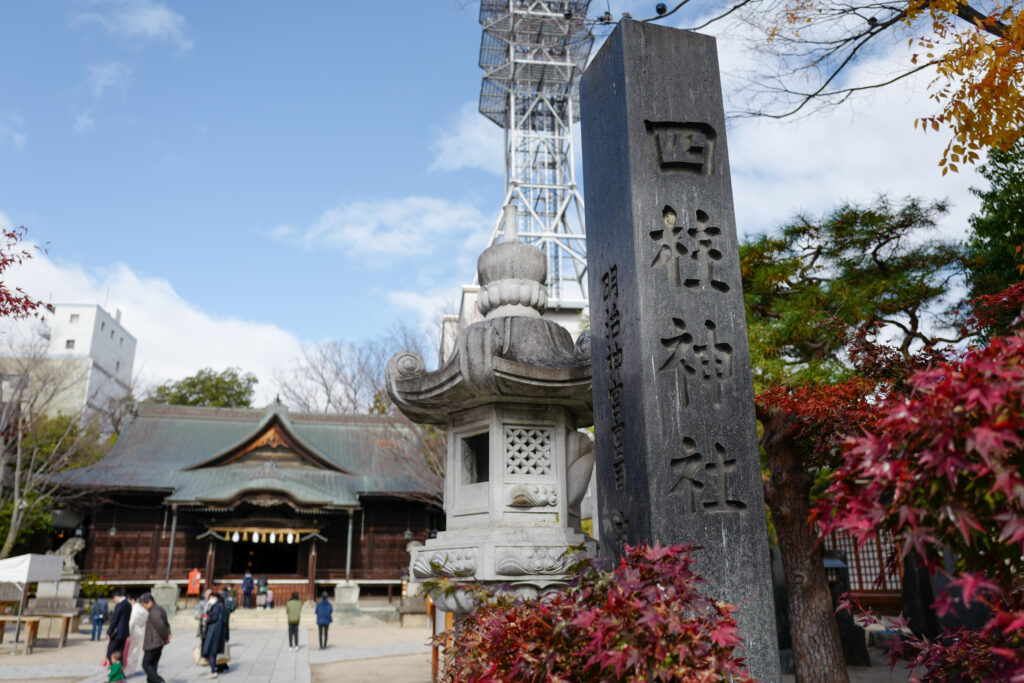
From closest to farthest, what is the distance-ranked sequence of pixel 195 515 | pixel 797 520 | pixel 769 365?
pixel 797 520, pixel 769 365, pixel 195 515

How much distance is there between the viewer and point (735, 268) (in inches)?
162

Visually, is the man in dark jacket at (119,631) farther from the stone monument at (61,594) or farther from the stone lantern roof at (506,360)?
the stone monument at (61,594)

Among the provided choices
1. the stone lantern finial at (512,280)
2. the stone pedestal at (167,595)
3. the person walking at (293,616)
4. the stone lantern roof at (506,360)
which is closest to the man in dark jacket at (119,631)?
the person walking at (293,616)

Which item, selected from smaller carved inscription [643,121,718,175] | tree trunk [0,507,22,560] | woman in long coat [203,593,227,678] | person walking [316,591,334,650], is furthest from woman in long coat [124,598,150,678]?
tree trunk [0,507,22,560]

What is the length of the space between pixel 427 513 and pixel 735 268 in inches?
900

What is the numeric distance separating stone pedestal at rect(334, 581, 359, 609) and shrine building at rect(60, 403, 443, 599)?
129 centimetres

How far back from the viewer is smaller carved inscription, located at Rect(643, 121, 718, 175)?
4.23 m

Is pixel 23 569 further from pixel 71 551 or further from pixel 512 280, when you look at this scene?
pixel 512 280

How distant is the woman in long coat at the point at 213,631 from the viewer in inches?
419

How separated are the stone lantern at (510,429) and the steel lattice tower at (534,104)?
32.7 meters

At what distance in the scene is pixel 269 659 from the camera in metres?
13.0

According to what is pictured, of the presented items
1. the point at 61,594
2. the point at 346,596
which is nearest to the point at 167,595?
the point at 61,594

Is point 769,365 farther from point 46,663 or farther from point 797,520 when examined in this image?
point 46,663

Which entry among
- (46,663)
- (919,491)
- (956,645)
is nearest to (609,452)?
(956,645)
